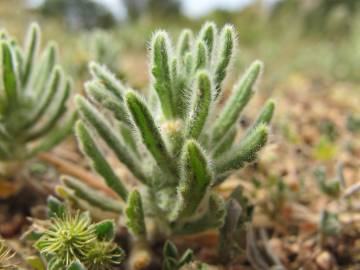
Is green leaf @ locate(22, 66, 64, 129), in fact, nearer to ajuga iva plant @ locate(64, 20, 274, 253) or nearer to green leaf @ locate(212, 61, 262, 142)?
ajuga iva plant @ locate(64, 20, 274, 253)

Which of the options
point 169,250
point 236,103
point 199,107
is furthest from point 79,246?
point 236,103

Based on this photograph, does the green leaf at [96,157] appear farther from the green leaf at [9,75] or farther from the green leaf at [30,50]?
the green leaf at [30,50]

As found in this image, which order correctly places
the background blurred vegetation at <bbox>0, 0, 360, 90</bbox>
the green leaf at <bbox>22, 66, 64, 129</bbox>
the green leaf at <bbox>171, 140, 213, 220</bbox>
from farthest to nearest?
the background blurred vegetation at <bbox>0, 0, 360, 90</bbox> < the green leaf at <bbox>22, 66, 64, 129</bbox> < the green leaf at <bbox>171, 140, 213, 220</bbox>

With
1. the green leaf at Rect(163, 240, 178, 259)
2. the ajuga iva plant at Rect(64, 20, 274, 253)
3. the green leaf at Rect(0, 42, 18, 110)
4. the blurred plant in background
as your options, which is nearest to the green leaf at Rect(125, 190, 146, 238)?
the ajuga iva plant at Rect(64, 20, 274, 253)

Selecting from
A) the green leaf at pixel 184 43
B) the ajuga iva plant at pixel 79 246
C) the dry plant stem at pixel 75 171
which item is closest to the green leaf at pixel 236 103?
the green leaf at pixel 184 43

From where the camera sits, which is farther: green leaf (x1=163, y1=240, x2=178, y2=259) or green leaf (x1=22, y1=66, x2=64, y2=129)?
green leaf (x1=22, y1=66, x2=64, y2=129)

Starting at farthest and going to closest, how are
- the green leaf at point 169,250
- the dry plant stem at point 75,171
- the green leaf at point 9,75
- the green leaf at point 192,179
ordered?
1. the dry plant stem at point 75,171
2. the green leaf at point 9,75
3. the green leaf at point 169,250
4. the green leaf at point 192,179
